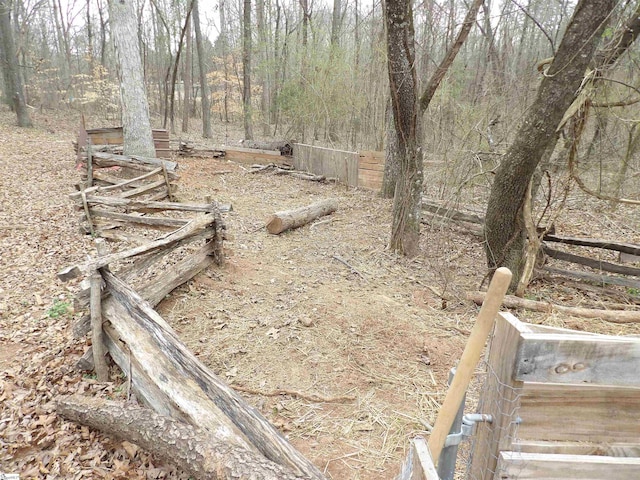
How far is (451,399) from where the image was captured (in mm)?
1544

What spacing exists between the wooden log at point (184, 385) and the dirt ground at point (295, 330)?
520 mm

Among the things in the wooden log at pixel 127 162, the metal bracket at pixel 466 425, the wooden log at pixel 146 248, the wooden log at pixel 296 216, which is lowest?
the wooden log at pixel 296 216

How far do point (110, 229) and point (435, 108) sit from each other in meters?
8.18

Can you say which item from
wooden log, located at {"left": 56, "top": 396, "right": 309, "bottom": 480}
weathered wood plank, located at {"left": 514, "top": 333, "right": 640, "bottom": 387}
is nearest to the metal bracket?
weathered wood plank, located at {"left": 514, "top": 333, "right": 640, "bottom": 387}

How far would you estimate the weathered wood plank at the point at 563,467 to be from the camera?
5.11ft

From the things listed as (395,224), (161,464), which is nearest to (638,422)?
(161,464)

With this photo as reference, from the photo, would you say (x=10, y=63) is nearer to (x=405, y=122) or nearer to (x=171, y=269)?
(x=171, y=269)

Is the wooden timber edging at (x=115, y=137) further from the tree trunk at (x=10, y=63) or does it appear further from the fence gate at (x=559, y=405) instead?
the fence gate at (x=559, y=405)

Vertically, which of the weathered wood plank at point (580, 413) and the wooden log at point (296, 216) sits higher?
the weathered wood plank at point (580, 413)

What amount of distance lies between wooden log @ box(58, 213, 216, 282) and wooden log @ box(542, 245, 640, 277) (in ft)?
18.1

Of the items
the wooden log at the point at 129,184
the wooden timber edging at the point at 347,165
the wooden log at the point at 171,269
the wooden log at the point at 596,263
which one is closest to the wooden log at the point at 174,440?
the wooden log at the point at 171,269

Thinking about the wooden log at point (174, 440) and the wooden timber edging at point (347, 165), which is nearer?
the wooden log at point (174, 440)

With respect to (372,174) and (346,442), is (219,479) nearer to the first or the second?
(346,442)

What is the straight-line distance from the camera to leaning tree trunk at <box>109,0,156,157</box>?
10.4 m
